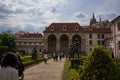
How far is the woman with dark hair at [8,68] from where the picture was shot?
4.84 metres

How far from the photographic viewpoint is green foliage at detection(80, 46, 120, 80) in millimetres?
7473

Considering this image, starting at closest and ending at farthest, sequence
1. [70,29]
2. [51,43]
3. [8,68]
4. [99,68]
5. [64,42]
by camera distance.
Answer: [8,68], [99,68], [70,29], [51,43], [64,42]

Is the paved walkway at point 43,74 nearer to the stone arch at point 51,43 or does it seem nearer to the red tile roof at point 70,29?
the red tile roof at point 70,29

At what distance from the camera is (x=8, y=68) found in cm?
486

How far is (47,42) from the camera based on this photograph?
79.4 metres

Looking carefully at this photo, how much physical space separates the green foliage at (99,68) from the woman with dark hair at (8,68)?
10.6 feet

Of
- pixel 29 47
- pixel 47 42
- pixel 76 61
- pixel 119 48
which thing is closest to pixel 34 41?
pixel 29 47

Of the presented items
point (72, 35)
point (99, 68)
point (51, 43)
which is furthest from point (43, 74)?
point (51, 43)

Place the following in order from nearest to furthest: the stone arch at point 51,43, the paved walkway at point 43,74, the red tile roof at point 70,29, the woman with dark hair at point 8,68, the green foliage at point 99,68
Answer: the woman with dark hair at point 8,68
the green foliage at point 99,68
the paved walkway at point 43,74
the red tile roof at point 70,29
the stone arch at point 51,43

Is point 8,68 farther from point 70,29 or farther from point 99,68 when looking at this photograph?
point 70,29

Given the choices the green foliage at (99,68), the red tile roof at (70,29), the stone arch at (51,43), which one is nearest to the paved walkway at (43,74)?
the green foliage at (99,68)

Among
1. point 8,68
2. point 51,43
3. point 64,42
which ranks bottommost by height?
point 8,68

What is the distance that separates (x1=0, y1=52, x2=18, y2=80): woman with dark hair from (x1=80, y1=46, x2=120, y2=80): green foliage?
323cm

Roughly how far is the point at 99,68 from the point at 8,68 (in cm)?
341
